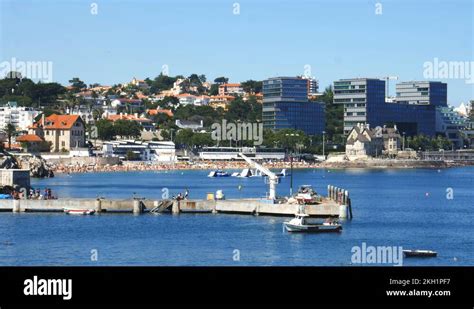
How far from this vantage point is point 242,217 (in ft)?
186

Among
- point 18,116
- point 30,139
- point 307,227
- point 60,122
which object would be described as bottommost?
point 307,227

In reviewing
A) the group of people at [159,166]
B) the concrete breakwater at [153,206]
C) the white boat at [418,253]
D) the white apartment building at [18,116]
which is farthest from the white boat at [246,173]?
the white boat at [418,253]

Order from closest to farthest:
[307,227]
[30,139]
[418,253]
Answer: [418,253], [307,227], [30,139]

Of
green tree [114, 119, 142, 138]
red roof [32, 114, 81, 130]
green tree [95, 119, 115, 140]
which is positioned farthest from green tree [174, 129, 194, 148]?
red roof [32, 114, 81, 130]

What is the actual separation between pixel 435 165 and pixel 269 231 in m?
142

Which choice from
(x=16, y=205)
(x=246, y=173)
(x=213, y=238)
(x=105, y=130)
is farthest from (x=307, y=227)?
(x=105, y=130)

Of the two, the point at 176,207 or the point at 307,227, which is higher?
the point at 176,207

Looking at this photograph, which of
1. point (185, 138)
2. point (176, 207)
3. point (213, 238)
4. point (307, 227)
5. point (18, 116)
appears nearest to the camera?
point (213, 238)

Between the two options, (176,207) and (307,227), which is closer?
(307,227)

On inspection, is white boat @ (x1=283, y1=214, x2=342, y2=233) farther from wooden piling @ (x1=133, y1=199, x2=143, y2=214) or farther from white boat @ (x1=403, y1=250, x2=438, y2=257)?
wooden piling @ (x1=133, y1=199, x2=143, y2=214)

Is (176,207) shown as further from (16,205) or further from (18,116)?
(18,116)

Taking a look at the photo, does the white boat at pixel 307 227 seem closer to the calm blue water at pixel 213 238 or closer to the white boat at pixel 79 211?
the calm blue water at pixel 213 238

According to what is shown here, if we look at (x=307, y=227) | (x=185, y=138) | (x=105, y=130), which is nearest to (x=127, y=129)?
(x=105, y=130)
